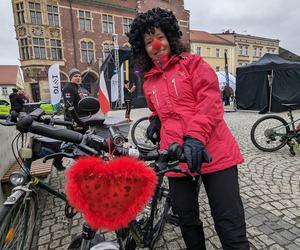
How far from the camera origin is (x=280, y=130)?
521 centimetres

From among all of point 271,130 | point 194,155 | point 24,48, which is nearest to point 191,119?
point 194,155

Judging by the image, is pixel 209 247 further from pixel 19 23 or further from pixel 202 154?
pixel 19 23

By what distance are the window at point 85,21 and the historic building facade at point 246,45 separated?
1197 inches

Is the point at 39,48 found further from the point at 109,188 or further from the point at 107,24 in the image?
the point at 109,188

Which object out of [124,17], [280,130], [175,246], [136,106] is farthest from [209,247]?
[124,17]

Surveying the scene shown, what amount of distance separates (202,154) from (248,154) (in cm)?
453

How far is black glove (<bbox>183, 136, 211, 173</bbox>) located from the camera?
110cm

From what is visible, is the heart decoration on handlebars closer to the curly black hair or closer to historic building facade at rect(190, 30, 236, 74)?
the curly black hair

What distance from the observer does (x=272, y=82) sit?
12047 millimetres

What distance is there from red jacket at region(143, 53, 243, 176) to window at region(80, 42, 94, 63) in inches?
1197

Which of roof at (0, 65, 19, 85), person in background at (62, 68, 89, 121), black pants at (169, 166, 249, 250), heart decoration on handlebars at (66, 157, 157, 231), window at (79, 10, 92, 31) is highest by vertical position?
window at (79, 10, 92, 31)

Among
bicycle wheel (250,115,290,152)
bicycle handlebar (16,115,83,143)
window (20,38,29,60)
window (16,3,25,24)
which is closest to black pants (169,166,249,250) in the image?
bicycle handlebar (16,115,83,143)

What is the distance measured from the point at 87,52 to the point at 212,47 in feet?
85.0

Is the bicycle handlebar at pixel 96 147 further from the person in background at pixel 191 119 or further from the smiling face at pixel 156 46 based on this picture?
the smiling face at pixel 156 46
